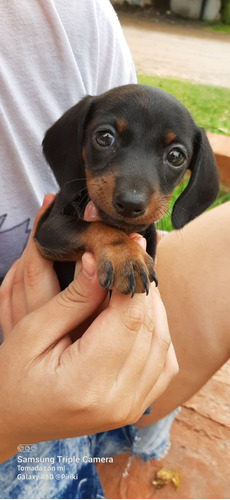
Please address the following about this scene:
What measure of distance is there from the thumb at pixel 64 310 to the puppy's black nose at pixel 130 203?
0.20 m

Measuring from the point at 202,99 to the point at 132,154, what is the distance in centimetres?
667

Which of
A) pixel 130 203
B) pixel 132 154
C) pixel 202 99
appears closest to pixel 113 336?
pixel 130 203

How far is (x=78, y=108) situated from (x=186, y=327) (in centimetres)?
110

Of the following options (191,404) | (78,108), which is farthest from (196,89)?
(78,108)

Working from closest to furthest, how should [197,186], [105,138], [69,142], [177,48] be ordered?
[105,138] → [69,142] → [197,186] → [177,48]

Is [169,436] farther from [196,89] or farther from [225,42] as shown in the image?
[225,42]

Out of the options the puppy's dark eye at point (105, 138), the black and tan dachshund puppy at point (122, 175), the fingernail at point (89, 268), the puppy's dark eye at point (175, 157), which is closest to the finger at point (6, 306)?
the black and tan dachshund puppy at point (122, 175)

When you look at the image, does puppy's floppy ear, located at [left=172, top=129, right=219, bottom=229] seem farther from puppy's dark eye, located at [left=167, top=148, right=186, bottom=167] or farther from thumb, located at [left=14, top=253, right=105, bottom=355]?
thumb, located at [left=14, top=253, right=105, bottom=355]

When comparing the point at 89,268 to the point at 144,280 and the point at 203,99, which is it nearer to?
the point at 144,280

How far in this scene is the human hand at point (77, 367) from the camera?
64.1 inches

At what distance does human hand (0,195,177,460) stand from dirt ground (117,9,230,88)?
27.8ft

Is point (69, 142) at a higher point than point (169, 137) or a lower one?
lower

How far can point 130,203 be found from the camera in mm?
1635

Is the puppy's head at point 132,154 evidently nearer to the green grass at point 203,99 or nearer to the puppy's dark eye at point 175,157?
the puppy's dark eye at point 175,157
